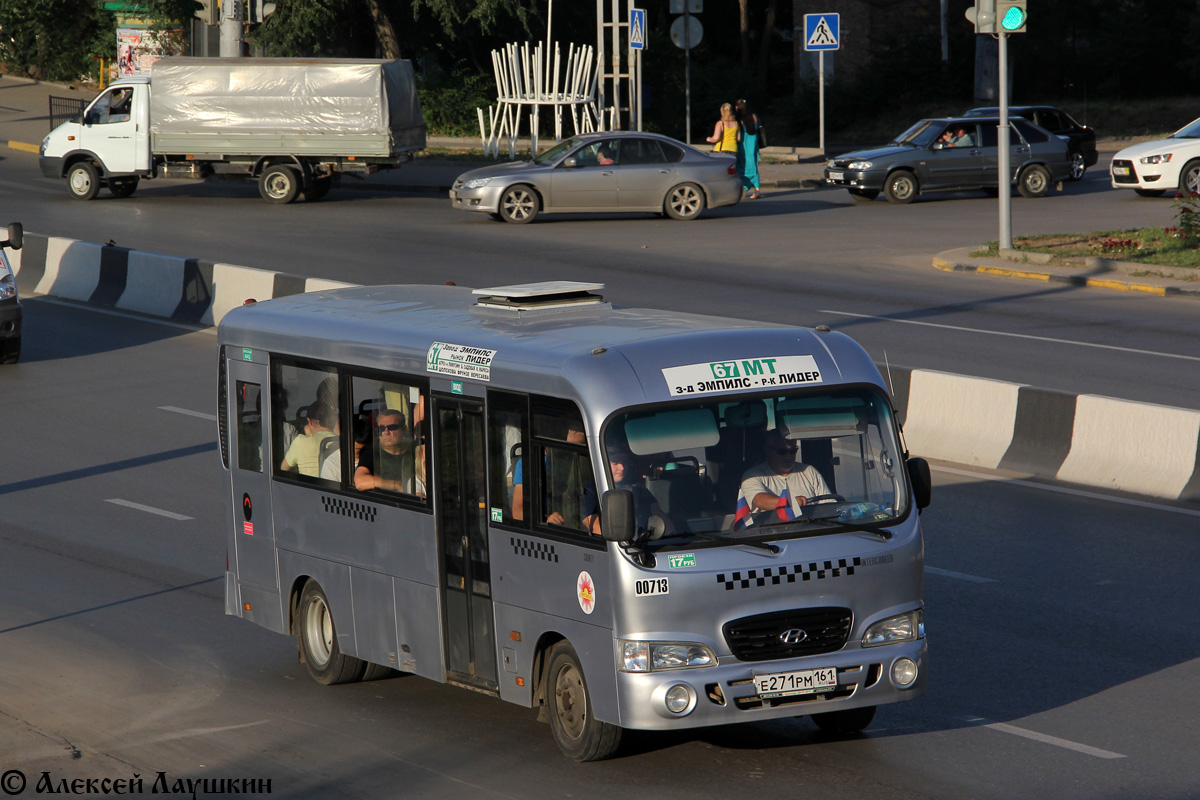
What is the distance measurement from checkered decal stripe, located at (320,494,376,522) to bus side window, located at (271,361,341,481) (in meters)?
0.17

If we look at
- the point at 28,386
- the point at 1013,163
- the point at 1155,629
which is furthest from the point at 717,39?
the point at 1155,629

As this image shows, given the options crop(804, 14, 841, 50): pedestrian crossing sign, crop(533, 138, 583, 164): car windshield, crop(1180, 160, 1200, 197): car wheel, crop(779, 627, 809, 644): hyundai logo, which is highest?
crop(804, 14, 841, 50): pedestrian crossing sign

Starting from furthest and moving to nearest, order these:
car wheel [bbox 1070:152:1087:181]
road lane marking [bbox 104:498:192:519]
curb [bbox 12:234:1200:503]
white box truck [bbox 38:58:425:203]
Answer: car wheel [bbox 1070:152:1087:181]
white box truck [bbox 38:58:425:203]
road lane marking [bbox 104:498:192:519]
curb [bbox 12:234:1200:503]

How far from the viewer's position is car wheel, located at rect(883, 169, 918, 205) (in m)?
32.0

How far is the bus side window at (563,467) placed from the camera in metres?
6.91

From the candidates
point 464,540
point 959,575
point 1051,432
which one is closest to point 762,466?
point 464,540

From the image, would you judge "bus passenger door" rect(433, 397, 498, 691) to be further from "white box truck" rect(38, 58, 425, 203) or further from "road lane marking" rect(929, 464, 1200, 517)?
"white box truck" rect(38, 58, 425, 203)

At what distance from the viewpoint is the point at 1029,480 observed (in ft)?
42.4

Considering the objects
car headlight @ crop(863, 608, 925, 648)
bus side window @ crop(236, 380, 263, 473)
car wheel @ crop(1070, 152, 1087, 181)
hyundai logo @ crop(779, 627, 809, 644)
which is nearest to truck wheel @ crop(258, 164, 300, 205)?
car wheel @ crop(1070, 152, 1087, 181)

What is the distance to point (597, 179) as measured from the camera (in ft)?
94.6

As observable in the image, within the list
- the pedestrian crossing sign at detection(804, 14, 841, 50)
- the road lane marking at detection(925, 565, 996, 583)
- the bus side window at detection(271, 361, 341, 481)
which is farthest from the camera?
the pedestrian crossing sign at detection(804, 14, 841, 50)

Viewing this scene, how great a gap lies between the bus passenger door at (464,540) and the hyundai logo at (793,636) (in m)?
1.48

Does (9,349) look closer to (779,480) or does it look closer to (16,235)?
(16,235)

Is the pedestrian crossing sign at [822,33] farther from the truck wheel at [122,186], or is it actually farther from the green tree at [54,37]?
the green tree at [54,37]
